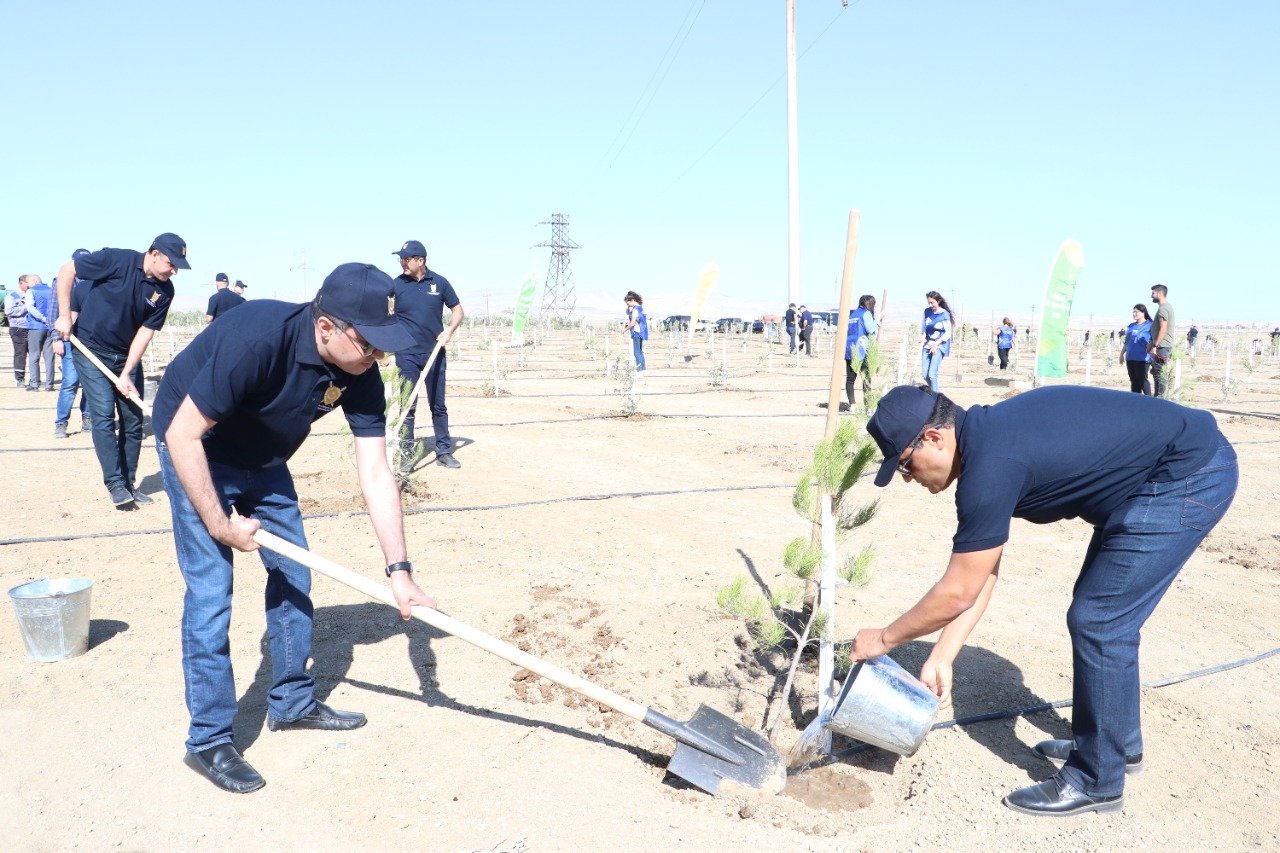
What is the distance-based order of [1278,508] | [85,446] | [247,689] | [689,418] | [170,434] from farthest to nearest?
[689,418], [85,446], [1278,508], [247,689], [170,434]

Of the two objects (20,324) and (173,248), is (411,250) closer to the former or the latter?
(173,248)

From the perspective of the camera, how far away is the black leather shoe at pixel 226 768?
2.63 metres

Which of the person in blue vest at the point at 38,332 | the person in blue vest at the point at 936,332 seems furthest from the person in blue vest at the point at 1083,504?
the person in blue vest at the point at 38,332

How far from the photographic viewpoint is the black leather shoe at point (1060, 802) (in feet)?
8.53

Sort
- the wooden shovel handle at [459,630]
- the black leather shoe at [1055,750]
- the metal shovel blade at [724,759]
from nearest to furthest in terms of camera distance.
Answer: the wooden shovel handle at [459,630]
the metal shovel blade at [724,759]
the black leather shoe at [1055,750]

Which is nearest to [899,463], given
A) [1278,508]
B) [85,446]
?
[1278,508]

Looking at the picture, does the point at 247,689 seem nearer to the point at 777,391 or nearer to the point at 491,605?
the point at 491,605

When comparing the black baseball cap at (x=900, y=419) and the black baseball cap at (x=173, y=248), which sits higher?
the black baseball cap at (x=173, y=248)

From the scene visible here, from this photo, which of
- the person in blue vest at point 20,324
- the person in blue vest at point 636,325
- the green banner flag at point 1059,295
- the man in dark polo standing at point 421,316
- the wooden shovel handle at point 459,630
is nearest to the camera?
the wooden shovel handle at point 459,630

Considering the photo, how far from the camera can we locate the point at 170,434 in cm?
233

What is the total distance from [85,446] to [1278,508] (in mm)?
9663

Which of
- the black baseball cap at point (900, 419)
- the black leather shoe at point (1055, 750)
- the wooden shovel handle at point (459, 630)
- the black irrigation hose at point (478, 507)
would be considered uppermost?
the black baseball cap at point (900, 419)

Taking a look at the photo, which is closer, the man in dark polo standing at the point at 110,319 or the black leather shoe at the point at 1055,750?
the black leather shoe at the point at 1055,750

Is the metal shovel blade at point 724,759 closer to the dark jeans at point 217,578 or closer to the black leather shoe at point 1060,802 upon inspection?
the black leather shoe at point 1060,802
